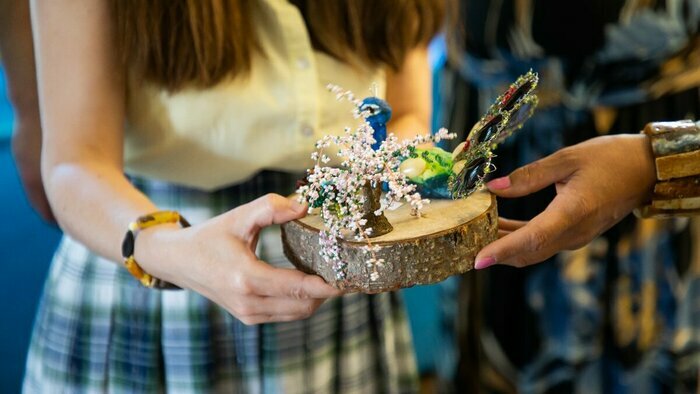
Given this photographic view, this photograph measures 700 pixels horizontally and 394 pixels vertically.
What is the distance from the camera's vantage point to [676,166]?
35.2 inches

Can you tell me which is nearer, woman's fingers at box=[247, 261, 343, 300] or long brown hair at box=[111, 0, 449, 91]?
woman's fingers at box=[247, 261, 343, 300]

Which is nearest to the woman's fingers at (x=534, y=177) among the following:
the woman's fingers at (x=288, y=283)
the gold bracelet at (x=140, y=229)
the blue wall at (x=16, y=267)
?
the woman's fingers at (x=288, y=283)

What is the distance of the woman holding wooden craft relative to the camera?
86cm

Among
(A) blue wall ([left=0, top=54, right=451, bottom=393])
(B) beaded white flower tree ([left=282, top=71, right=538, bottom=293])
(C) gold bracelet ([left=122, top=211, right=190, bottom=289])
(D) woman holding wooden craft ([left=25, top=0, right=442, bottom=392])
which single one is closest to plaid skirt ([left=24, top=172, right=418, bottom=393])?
Result: (D) woman holding wooden craft ([left=25, top=0, right=442, bottom=392])

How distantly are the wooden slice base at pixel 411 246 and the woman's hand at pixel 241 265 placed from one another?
0.02m

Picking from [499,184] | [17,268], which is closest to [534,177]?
[499,184]

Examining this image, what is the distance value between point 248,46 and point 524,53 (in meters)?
0.56

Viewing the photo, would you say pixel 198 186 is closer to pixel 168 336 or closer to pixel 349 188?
pixel 168 336

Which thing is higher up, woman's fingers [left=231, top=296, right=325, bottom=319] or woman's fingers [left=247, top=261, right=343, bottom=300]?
woman's fingers [left=247, top=261, right=343, bottom=300]

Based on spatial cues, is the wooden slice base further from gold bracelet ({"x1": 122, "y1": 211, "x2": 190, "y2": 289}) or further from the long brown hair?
the long brown hair

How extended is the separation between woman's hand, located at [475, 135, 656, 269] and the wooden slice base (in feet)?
0.28

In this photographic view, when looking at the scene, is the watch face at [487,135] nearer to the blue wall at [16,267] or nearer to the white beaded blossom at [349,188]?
the white beaded blossom at [349,188]

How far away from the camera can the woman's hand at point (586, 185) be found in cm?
88

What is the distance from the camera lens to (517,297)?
149 centimetres
